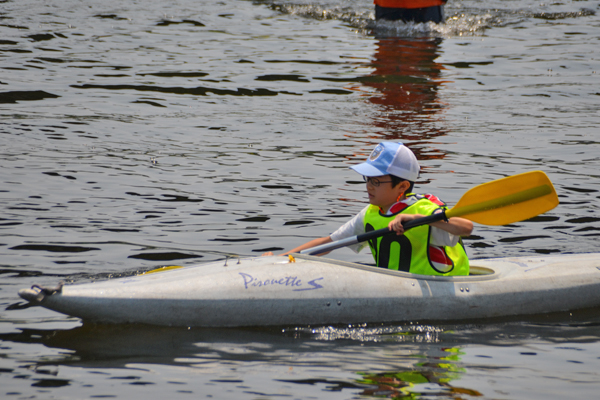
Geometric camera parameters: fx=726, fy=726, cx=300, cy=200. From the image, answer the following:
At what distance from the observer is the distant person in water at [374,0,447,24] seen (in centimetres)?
1625

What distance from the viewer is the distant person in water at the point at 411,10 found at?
53.3 ft

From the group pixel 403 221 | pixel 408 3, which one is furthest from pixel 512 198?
pixel 408 3

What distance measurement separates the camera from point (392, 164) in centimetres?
407

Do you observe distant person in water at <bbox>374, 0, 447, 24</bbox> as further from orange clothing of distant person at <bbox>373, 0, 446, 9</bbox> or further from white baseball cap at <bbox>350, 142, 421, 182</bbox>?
white baseball cap at <bbox>350, 142, 421, 182</bbox>

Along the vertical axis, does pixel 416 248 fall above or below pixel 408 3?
below

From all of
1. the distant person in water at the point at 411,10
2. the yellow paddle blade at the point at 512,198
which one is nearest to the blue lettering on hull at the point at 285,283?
the yellow paddle blade at the point at 512,198

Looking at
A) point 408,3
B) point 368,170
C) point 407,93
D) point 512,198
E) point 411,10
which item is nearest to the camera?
point 368,170

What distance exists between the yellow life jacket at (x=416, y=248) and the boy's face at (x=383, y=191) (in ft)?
0.14

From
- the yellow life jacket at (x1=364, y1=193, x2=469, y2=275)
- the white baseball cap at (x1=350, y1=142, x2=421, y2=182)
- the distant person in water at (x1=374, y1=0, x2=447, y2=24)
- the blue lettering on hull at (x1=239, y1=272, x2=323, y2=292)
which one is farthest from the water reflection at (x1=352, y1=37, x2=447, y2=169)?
the blue lettering on hull at (x1=239, y1=272, x2=323, y2=292)

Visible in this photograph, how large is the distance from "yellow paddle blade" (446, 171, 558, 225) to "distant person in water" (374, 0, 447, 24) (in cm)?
1257

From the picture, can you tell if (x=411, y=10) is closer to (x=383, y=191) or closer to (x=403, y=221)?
(x=383, y=191)

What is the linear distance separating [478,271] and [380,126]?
5.17 meters

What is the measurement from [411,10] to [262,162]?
32.8ft

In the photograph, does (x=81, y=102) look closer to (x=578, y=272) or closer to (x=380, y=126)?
(x=380, y=126)
